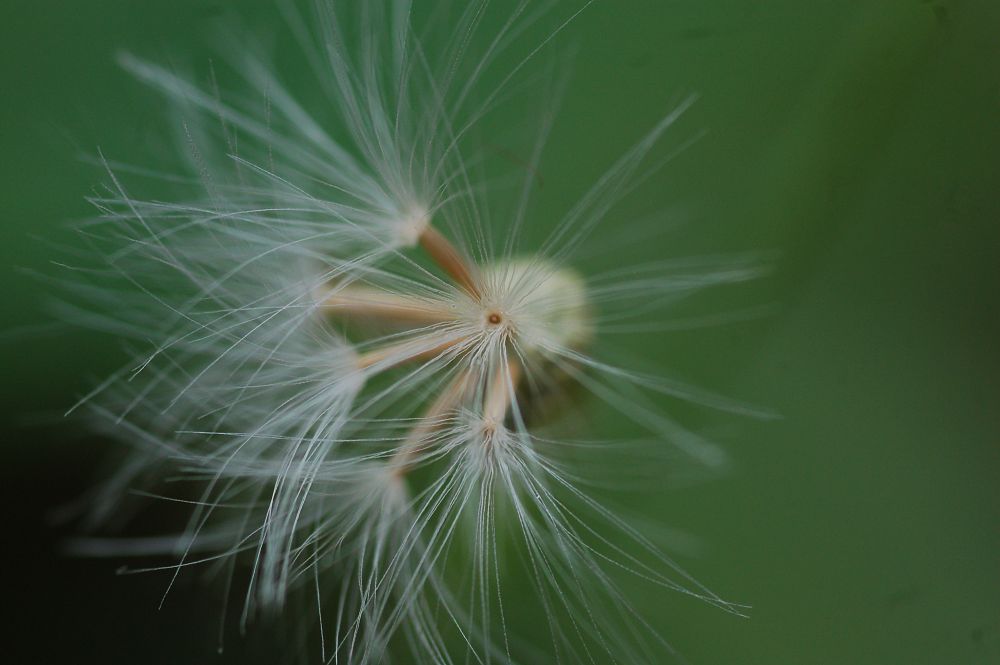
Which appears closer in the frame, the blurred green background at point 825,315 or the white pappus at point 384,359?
the white pappus at point 384,359

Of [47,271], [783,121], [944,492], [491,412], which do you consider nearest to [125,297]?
[47,271]

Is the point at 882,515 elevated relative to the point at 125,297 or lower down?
lower down

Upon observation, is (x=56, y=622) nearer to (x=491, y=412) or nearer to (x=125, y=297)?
(x=125, y=297)

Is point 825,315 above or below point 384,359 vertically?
above

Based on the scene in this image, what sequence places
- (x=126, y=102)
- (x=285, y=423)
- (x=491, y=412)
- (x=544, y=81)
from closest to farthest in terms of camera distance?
(x=491, y=412) → (x=285, y=423) → (x=544, y=81) → (x=126, y=102)

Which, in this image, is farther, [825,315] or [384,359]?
[825,315]
